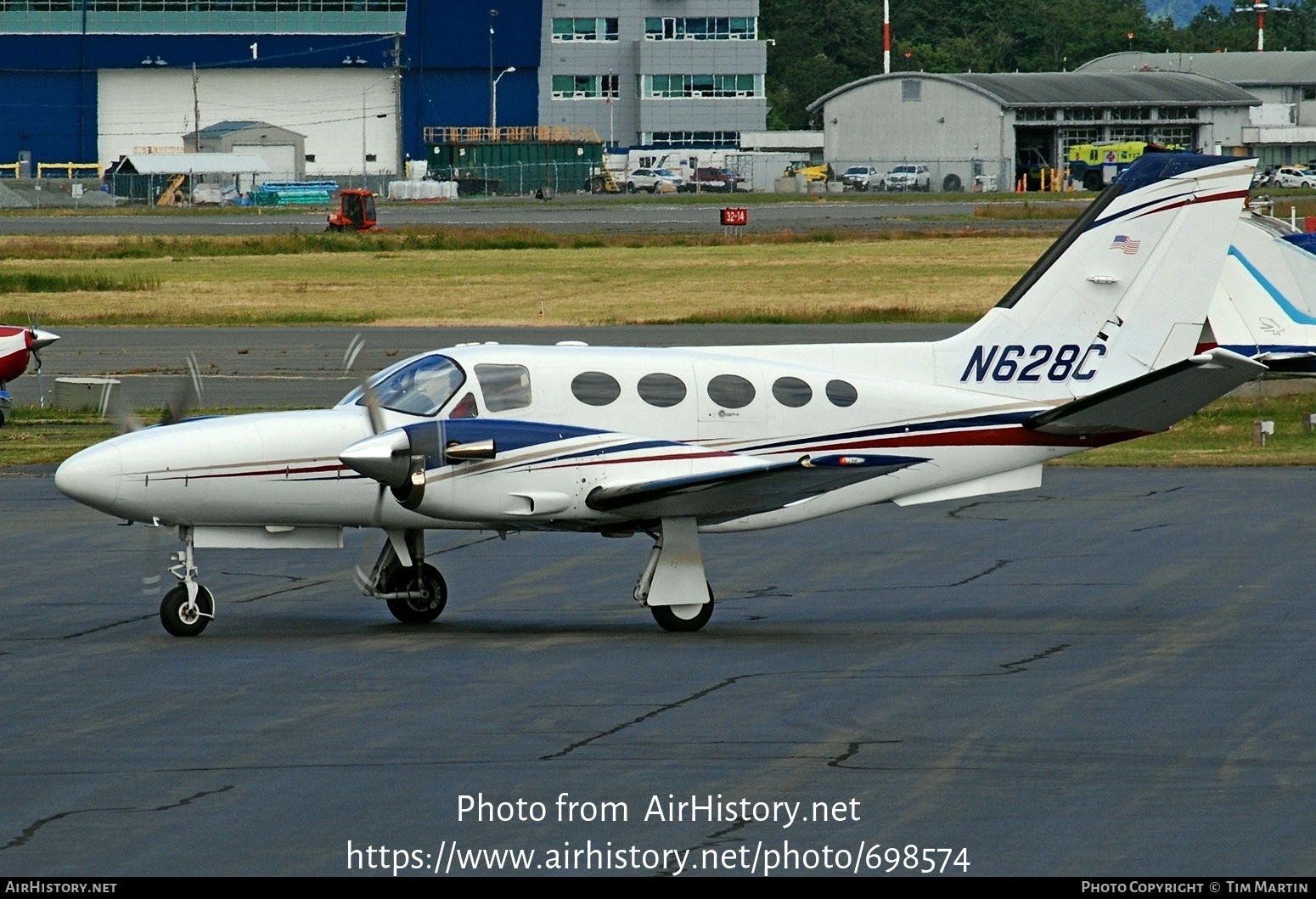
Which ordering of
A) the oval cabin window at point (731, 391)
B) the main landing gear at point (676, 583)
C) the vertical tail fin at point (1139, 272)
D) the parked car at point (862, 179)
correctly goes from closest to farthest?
the main landing gear at point (676, 583) → the oval cabin window at point (731, 391) → the vertical tail fin at point (1139, 272) → the parked car at point (862, 179)

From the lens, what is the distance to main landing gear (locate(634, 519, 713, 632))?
15.7m

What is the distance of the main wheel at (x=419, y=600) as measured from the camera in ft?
53.5

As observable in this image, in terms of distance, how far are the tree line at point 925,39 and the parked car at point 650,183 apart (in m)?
44.7

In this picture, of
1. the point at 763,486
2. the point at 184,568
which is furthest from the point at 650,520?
the point at 184,568

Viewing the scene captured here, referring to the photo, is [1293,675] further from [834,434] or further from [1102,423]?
[834,434]

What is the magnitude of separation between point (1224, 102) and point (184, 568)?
124971 mm

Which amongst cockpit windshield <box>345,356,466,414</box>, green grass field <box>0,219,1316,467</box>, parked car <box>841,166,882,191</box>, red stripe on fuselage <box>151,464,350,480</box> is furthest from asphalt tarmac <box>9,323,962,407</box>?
parked car <box>841,166,882,191</box>

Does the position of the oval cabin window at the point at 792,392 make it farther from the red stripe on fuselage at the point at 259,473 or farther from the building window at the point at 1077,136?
the building window at the point at 1077,136

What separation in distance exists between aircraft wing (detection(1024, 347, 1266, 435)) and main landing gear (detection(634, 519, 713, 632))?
3.74 meters

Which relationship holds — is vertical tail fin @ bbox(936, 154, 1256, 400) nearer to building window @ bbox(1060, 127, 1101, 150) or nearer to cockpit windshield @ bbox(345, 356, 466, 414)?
cockpit windshield @ bbox(345, 356, 466, 414)

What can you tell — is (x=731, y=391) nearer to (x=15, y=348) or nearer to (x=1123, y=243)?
(x=1123, y=243)

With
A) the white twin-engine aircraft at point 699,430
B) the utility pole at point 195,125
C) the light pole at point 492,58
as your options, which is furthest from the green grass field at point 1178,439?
the light pole at point 492,58

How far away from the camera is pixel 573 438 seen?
1566cm

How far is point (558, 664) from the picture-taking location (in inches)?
555
